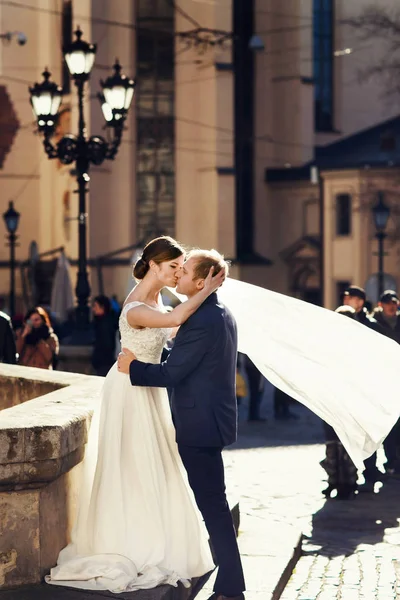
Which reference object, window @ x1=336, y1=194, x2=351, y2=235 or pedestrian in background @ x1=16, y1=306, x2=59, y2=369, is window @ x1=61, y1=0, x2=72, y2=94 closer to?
window @ x1=336, y1=194, x2=351, y2=235


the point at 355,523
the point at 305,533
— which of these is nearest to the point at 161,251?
the point at 305,533

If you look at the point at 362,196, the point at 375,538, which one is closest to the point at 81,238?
the point at 375,538

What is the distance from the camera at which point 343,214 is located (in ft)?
155

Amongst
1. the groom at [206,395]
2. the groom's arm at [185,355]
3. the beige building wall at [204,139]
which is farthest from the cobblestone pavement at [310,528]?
the beige building wall at [204,139]

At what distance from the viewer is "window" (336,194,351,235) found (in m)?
47.0

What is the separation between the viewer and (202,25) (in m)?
45.0

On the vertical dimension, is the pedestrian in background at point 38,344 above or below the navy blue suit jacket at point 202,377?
below

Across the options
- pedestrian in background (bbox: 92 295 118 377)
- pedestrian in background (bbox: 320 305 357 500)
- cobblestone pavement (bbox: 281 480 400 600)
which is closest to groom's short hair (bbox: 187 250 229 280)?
cobblestone pavement (bbox: 281 480 400 600)

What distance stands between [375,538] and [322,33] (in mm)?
44248

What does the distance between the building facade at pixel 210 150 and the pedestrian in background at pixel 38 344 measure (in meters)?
29.6

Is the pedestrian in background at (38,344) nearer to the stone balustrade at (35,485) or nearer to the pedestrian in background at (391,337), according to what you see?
the pedestrian in background at (391,337)

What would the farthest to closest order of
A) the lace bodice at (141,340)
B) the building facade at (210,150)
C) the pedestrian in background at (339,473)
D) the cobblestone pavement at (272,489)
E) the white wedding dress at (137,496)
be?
the building facade at (210,150), the pedestrian in background at (339,473), the cobblestone pavement at (272,489), the lace bodice at (141,340), the white wedding dress at (137,496)

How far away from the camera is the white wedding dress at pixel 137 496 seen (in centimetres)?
632

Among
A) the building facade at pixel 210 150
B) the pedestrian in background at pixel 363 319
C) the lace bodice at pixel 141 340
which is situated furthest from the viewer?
the building facade at pixel 210 150
